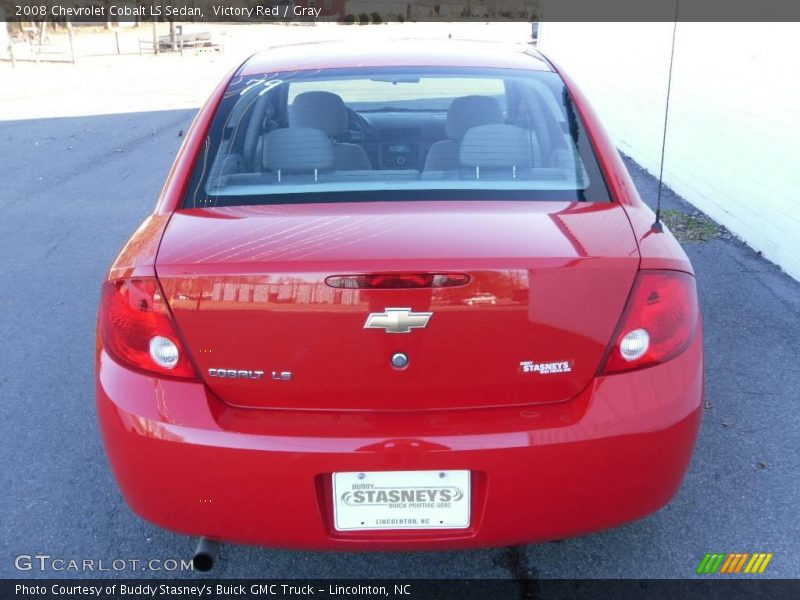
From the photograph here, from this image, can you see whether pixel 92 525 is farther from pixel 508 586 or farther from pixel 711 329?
pixel 711 329

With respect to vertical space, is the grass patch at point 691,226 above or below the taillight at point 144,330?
below

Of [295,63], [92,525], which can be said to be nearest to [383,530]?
[92,525]

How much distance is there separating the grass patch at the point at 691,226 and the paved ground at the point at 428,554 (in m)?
0.16

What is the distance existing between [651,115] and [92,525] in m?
7.75

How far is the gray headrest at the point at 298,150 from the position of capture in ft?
9.27

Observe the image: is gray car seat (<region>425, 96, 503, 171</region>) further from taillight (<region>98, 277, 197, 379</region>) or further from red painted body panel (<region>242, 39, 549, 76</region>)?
taillight (<region>98, 277, 197, 379</region>)

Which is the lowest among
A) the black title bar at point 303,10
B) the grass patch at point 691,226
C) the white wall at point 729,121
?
the black title bar at point 303,10

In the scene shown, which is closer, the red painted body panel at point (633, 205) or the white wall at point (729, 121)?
the red painted body panel at point (633, 205)

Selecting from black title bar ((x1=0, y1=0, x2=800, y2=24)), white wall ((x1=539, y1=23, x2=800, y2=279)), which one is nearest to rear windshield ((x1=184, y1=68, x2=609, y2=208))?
white wall ((x1=539, y1=23, x2=800, y2=279))

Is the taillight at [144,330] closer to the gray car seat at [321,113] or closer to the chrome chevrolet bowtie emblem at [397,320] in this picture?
the chrome chevrolet bowtie emblem at [397,320]

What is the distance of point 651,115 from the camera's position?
9.10 m

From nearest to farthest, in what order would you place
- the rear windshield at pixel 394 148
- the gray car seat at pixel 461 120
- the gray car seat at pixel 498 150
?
the rear windshield at pixel 394 148 → the gray car seat at pixel 498 150 → the gray car seat at pixel 461 120

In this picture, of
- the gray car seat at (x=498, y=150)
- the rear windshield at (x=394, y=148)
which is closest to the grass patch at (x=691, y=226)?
the rear windshield at (x=394, y=148)

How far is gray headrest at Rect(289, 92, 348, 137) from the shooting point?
322cm
